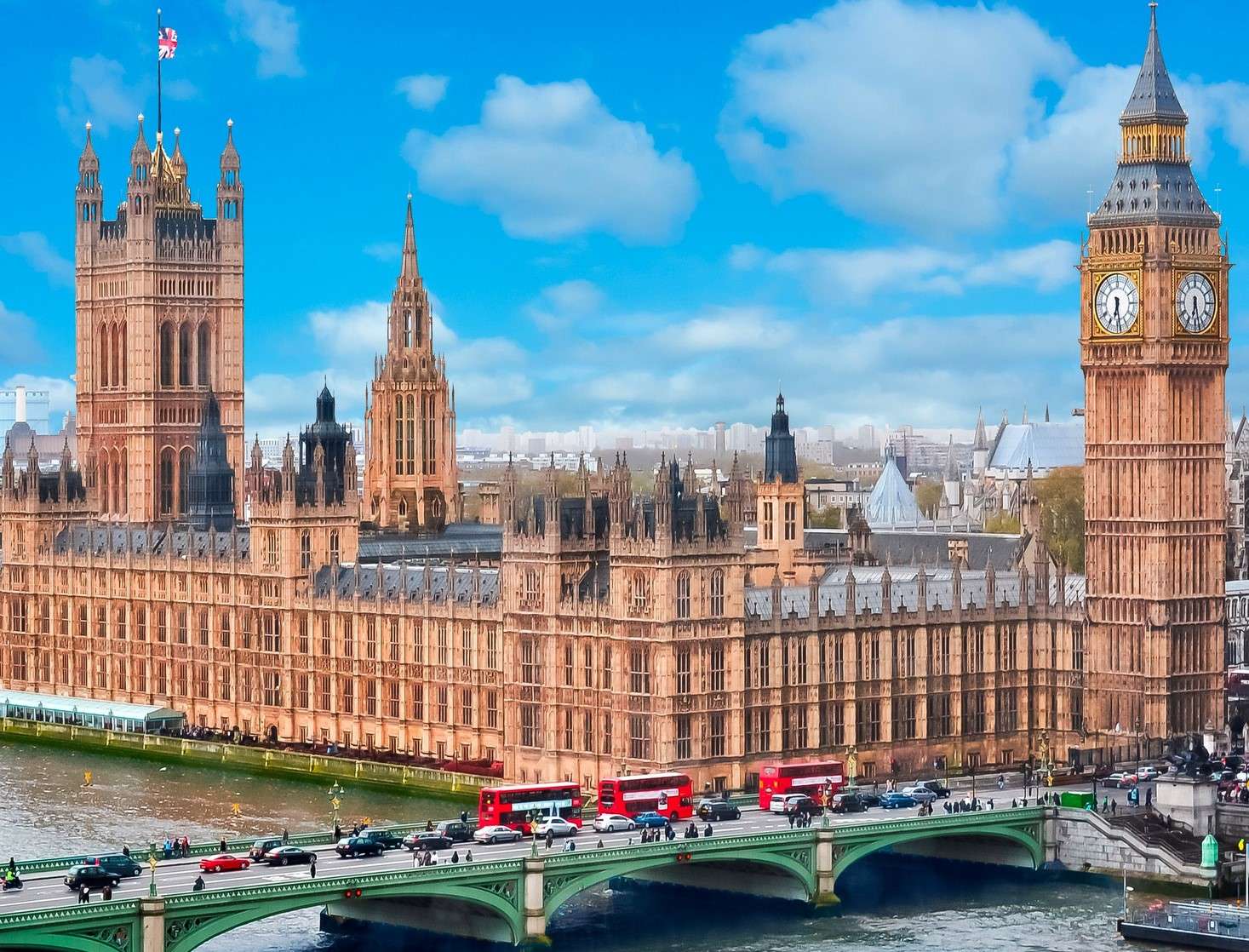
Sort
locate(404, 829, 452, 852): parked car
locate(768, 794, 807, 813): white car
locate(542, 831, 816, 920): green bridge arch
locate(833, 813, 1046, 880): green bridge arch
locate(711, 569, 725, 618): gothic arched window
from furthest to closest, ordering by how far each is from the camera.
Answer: locate(711, 569, 725, 618): gothic arched window, locate(768, 794, 807, 813): white car, locate(833, 813, 1046, 880): green bridge arch, locate(404, 829, 452, 852): parked car, locate(542, 831, 816, 920): green bridge arch

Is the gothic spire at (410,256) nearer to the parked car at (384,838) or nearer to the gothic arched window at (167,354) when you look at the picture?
the gothic arched window at (167,354)

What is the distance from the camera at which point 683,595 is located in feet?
398

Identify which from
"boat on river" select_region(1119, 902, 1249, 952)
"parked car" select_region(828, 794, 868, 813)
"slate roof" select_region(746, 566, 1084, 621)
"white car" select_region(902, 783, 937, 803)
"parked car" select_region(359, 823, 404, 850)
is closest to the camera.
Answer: "boat on river" select_region(1119, 902, 1249, 952)

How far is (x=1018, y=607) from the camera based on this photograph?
137 m

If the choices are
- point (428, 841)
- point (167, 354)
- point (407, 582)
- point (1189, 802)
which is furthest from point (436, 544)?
point (428, 841)

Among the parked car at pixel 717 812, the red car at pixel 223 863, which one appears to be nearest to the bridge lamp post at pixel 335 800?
the parked car at pixel 717 812

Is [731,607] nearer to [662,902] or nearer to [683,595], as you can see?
[683,595]

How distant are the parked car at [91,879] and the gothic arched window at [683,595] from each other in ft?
100

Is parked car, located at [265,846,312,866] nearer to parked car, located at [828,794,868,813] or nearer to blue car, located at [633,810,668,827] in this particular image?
blue car, located at [633,810,668,827]

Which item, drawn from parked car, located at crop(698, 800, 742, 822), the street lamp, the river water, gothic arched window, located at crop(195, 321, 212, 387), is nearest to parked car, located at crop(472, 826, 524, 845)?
the river water

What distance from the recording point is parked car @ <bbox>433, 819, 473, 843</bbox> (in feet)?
351

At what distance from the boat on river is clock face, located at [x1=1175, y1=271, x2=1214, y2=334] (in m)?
35.4

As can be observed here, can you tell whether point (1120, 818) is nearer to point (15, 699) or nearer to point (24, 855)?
point (24, 855)

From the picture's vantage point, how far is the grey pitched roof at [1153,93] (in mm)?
135375
